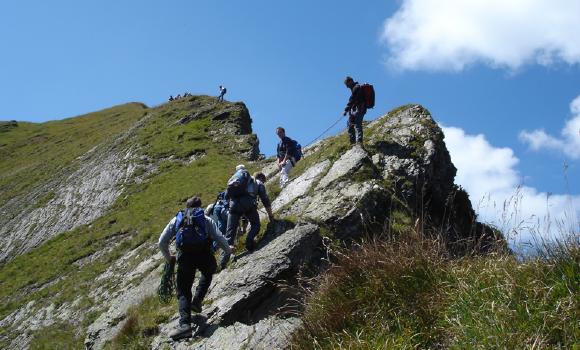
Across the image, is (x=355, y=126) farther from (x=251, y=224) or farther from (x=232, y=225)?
(x=232, y=225)

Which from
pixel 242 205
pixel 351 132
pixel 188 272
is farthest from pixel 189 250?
pixel 351 132

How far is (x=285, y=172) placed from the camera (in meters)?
18.3

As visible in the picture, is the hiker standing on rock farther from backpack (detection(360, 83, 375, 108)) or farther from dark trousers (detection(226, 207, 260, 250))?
dark trousers (detection(226, 207, 260, 250))

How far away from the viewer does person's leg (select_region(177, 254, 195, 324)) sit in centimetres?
1012

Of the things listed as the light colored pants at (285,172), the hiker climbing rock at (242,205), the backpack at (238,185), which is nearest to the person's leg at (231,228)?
the hiker climbing rock at (242,205)

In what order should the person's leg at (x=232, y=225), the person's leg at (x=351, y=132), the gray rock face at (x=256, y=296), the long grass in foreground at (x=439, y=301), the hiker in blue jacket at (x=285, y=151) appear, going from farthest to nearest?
the hiker in blue jacket at (x=285, y=151)
the person's leg at (x=351, y=132)
the person's leg at (x=232, y=225)
the gray rock face at (x=256, y=296)
the long grass in foreground at (x=439, y=301)

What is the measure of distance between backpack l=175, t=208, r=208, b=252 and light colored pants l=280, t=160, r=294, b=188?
750cm

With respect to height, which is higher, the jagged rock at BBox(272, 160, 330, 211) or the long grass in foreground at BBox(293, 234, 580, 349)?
the jagged rock at BBox(272, 160, 330, 211)

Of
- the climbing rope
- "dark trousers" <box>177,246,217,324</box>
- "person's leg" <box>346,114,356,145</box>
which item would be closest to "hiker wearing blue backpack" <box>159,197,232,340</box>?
"dark trousers" <box>177,246,217,324</box>

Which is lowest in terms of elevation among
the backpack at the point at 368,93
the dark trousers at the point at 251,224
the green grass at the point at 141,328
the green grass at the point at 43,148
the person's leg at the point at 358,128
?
the green grass at the point at 141,328

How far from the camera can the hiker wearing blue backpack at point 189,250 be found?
995 centimetres

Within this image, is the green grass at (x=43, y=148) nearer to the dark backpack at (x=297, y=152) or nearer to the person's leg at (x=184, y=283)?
the dark backpack at (x=297, y=152)

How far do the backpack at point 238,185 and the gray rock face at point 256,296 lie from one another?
1362mm

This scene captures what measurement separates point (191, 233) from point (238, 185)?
256 cm
